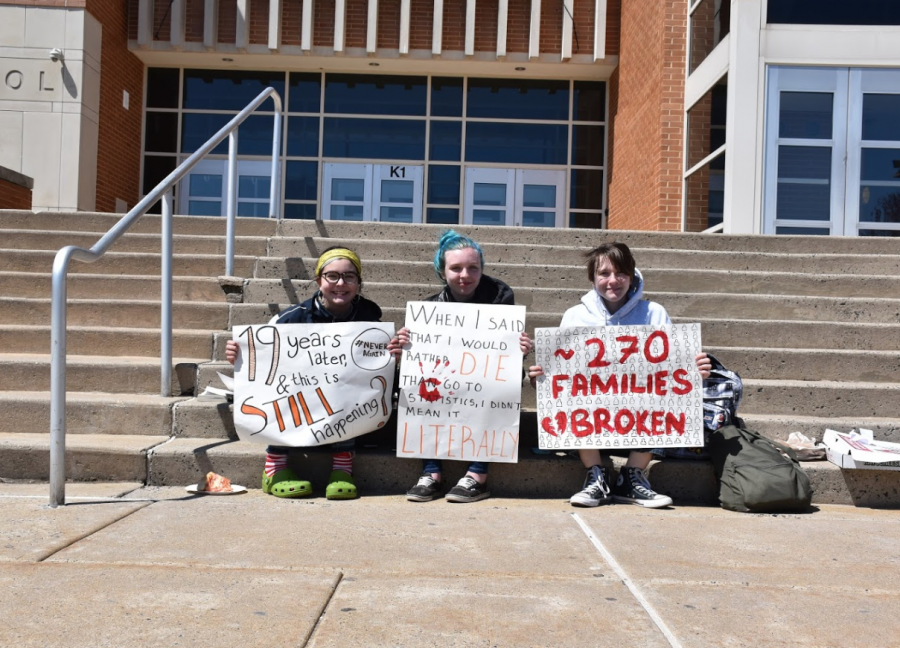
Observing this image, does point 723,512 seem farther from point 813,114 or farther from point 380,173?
point 380,173

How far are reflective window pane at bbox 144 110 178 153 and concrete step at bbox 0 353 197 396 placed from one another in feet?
36.1

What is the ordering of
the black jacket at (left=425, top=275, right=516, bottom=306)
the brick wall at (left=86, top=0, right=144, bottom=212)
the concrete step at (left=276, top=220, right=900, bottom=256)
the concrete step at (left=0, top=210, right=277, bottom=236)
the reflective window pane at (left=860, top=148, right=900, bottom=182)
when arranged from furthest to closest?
the brick wall at (left=86, top=0, right=144, bottom=212) → the reflective window pane at (left=860, top=148, right=900, bottom=182) → the concrete step at (left=0, top=210, right=277, bottom=236) → the concrete step at (left=276, top=220, right=900, bottom=256) → the black jacket at (left=425, top=275, right=516, bottom=306)

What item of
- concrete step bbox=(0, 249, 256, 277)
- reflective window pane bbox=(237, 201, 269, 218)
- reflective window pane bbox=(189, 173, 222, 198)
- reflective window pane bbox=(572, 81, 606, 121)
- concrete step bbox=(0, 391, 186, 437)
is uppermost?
reflective window pane bbox=(572, 81, 606, 121)

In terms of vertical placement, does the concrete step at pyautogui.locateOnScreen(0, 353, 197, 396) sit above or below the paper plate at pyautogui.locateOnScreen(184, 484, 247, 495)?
above

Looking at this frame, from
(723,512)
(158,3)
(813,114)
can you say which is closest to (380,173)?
(158,3)

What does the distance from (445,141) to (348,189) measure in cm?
196

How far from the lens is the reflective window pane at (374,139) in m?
14.8

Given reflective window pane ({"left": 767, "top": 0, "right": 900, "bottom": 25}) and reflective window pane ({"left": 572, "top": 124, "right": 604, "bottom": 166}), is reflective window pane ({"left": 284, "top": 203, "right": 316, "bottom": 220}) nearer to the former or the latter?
reflective window pane ({"left": 572, "top": 124, "right": 604, "bottom": 166})

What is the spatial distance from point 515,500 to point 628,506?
541mm

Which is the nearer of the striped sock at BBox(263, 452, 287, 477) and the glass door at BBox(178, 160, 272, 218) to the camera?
the striped sock at BBox(263, 452, 287, 477)

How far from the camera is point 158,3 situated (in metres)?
14.0

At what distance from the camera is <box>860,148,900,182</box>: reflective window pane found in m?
9.41

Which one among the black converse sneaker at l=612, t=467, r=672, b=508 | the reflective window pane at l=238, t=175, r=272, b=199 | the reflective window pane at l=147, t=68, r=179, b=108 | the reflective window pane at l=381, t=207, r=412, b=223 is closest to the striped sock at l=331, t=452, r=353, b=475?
the black converse sneaker at l=612, t=467, r=672, b=508

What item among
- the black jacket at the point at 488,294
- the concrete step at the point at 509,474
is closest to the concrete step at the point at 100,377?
the concrete step at the point at 509,474
